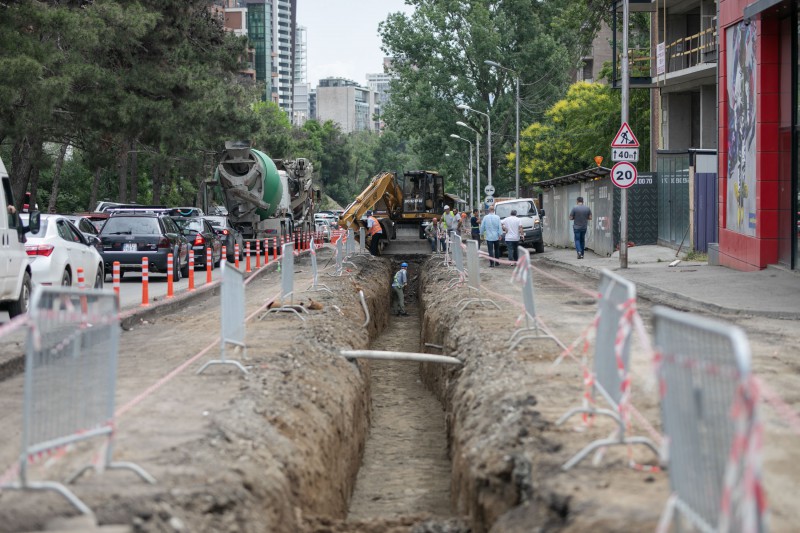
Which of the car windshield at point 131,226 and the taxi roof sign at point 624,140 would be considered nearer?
the taxi roof sign at point 624,140

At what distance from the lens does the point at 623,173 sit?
83.1 ft

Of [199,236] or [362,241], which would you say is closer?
[199,236]

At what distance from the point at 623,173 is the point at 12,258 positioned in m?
14.9

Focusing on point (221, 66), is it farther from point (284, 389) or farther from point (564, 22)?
point (284, 389)

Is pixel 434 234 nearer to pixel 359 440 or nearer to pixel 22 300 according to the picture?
pixel 22 300

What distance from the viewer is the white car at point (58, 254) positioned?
17.0m

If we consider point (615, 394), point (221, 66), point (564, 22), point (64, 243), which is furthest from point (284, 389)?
point (564, 22)

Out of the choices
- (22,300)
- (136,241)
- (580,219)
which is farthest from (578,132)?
(22,300)

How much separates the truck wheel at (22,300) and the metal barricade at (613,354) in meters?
9.25

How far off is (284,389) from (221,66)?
37.4 metres

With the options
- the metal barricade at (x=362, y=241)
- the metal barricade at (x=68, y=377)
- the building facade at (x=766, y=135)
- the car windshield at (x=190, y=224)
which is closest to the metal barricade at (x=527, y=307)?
the metal barricade at (x=68, y=377)

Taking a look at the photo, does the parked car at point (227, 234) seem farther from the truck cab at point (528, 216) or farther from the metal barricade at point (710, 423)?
the metal barricade at point (710, 423)

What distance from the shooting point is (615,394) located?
7461 mm

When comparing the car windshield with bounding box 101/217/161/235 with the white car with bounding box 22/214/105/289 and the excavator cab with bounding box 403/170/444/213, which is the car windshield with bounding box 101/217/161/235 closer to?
the white car with bounding box 22/214/105/289
